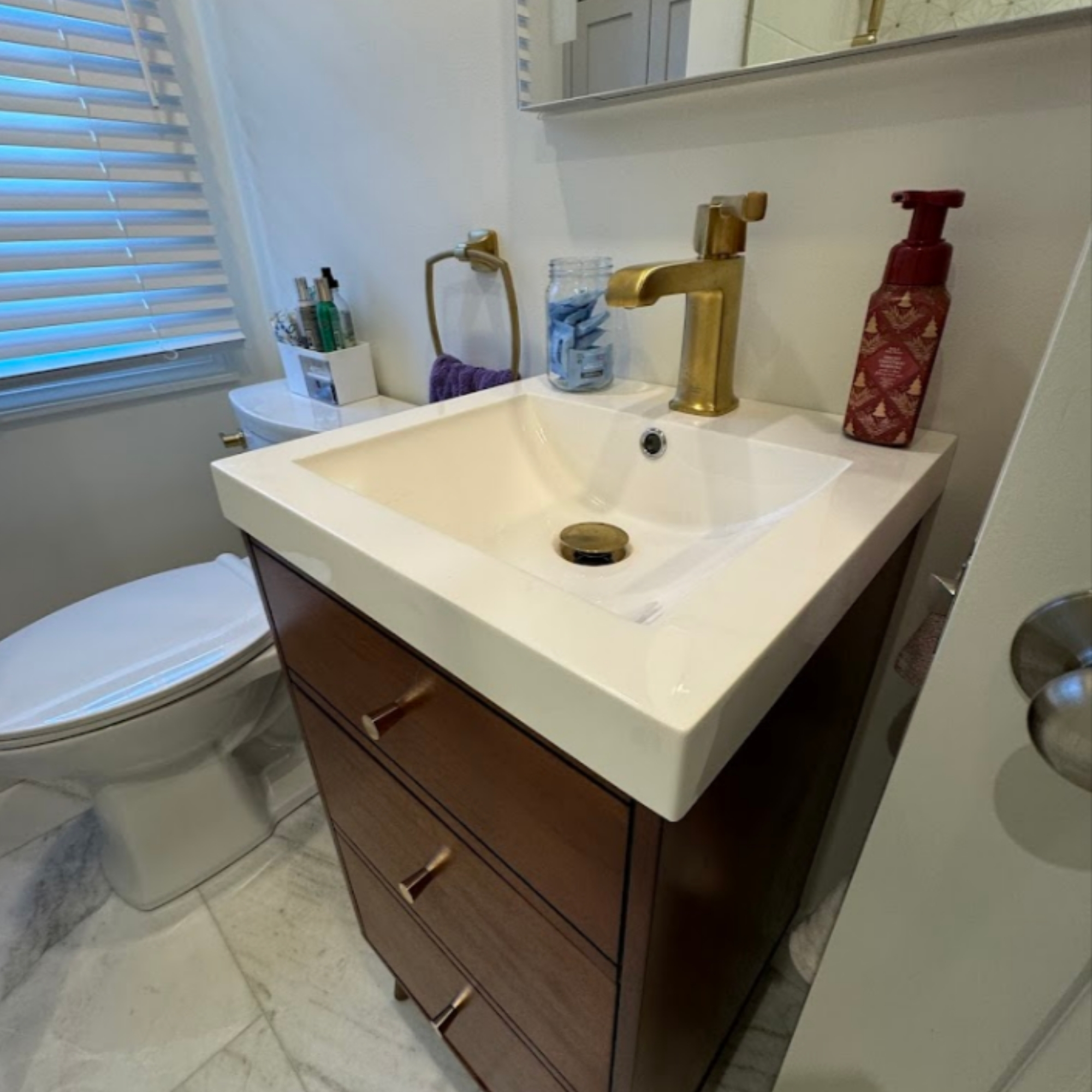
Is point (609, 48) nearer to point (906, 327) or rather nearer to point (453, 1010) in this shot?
point (906, 327)

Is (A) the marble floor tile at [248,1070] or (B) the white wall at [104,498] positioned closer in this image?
(A) the marble floor tile at [248,1070]

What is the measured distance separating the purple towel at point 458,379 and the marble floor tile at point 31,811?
117 centimetres

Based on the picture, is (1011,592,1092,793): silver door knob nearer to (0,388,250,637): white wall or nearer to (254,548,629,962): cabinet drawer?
(254,548,629,962): cabinet drawer

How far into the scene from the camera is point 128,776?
971 mm

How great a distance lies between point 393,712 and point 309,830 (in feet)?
3.14

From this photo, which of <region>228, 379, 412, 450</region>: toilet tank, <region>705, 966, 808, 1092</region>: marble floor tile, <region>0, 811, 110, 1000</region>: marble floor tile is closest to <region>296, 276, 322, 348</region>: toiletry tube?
<region>228, 379, 412, 450</region>: toilet tank

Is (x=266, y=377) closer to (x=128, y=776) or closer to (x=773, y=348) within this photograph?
(x=128, y=776)

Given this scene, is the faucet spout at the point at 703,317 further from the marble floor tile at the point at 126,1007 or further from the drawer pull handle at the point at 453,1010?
the marble floor tile at the point at 126,1007

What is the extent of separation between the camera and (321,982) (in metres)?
0.97

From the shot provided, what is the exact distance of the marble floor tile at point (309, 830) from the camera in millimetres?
1184

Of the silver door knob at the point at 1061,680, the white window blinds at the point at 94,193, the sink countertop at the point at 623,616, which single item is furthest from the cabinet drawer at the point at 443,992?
the white window blinds at the point at 94,193

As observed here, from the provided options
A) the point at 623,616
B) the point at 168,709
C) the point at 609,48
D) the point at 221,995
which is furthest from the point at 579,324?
the point at 221,995

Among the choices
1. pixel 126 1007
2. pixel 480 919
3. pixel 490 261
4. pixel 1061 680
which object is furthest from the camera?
pixel 126 1007

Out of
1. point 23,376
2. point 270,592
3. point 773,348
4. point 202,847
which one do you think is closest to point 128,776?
point 202,847
